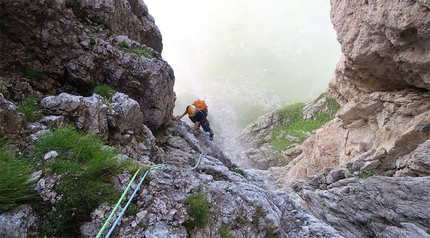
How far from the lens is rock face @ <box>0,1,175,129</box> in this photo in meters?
7.11

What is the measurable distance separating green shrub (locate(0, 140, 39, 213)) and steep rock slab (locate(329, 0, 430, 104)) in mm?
15080

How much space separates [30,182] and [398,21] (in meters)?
15.4

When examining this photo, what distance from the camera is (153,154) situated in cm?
840

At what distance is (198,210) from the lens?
4.66 meters

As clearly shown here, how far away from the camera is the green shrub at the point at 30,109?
520cm

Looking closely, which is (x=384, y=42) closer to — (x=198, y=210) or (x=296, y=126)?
(x=198, y=210)

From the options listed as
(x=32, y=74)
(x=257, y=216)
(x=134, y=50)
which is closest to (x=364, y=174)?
(x=257, y=216)

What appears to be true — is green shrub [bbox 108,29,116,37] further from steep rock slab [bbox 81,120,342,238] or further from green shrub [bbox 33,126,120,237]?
green shrub [bbox 33,126,120,237]

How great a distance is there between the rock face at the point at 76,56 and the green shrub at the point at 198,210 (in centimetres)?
600

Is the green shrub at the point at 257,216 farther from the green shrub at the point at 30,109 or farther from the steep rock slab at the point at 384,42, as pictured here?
the steep rock slab at the point at 384,42

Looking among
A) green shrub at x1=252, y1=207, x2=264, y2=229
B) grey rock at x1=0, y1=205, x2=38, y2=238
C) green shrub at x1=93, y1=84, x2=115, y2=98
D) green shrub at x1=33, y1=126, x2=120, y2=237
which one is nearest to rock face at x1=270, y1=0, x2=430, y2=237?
green shrub at x1=252, y1=207, x2=264, y2=229

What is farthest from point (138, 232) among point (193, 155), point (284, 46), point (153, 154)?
point (284, 46)

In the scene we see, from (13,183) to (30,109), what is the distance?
3.31 m

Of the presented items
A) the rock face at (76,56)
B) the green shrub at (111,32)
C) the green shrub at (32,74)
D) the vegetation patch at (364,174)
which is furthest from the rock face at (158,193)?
the vegetation patch at (364,174)
